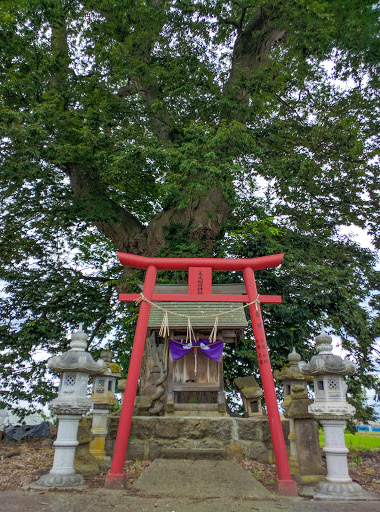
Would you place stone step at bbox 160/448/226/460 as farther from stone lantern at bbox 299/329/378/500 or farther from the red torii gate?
stone lantern at bbox 299/329/378/500

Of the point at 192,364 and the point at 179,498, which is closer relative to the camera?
the point at 179,498

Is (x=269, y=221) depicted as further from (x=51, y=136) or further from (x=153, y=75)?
(x=51, y=136)

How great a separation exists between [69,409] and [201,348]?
331cm

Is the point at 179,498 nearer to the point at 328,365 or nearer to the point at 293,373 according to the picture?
the point at 328,365

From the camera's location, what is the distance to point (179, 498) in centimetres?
418

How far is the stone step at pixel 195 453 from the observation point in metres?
6.22

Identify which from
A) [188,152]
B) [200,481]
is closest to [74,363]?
[200,481]

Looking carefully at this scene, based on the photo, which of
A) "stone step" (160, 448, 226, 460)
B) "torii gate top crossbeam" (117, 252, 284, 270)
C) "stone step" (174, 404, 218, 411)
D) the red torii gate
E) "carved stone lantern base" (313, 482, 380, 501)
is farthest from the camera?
"stone step" (174, 404, 218, 411)

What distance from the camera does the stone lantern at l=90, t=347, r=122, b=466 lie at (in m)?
6.36

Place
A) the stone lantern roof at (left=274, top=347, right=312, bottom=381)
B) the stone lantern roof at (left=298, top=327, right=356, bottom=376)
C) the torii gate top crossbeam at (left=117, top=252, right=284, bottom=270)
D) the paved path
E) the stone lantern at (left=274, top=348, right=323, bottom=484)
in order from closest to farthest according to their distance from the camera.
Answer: the paved path → the stone lantern roof at (left=298, top=327, right=356, bottom=376) → the stone lantern at (left=274, top=348, right=323, bottom=484) → the torii gate top crossbeam at (left=117, top=252, right=284, bottom=270) → the stone lantern roof at (left=274, top=347, right=312, bottom=381)

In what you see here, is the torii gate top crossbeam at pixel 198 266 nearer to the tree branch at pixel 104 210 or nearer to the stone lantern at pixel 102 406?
the stone lantern at pixel 102 406

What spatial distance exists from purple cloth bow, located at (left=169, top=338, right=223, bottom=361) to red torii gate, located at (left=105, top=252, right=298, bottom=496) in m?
2.20

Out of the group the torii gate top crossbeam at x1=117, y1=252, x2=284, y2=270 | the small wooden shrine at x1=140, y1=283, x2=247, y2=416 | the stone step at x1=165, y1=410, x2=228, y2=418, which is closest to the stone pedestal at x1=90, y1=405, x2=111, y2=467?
the small wooden shrine at x1=140, y1=283, x2=247, y2=416

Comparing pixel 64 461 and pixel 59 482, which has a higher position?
pixel 64 461
